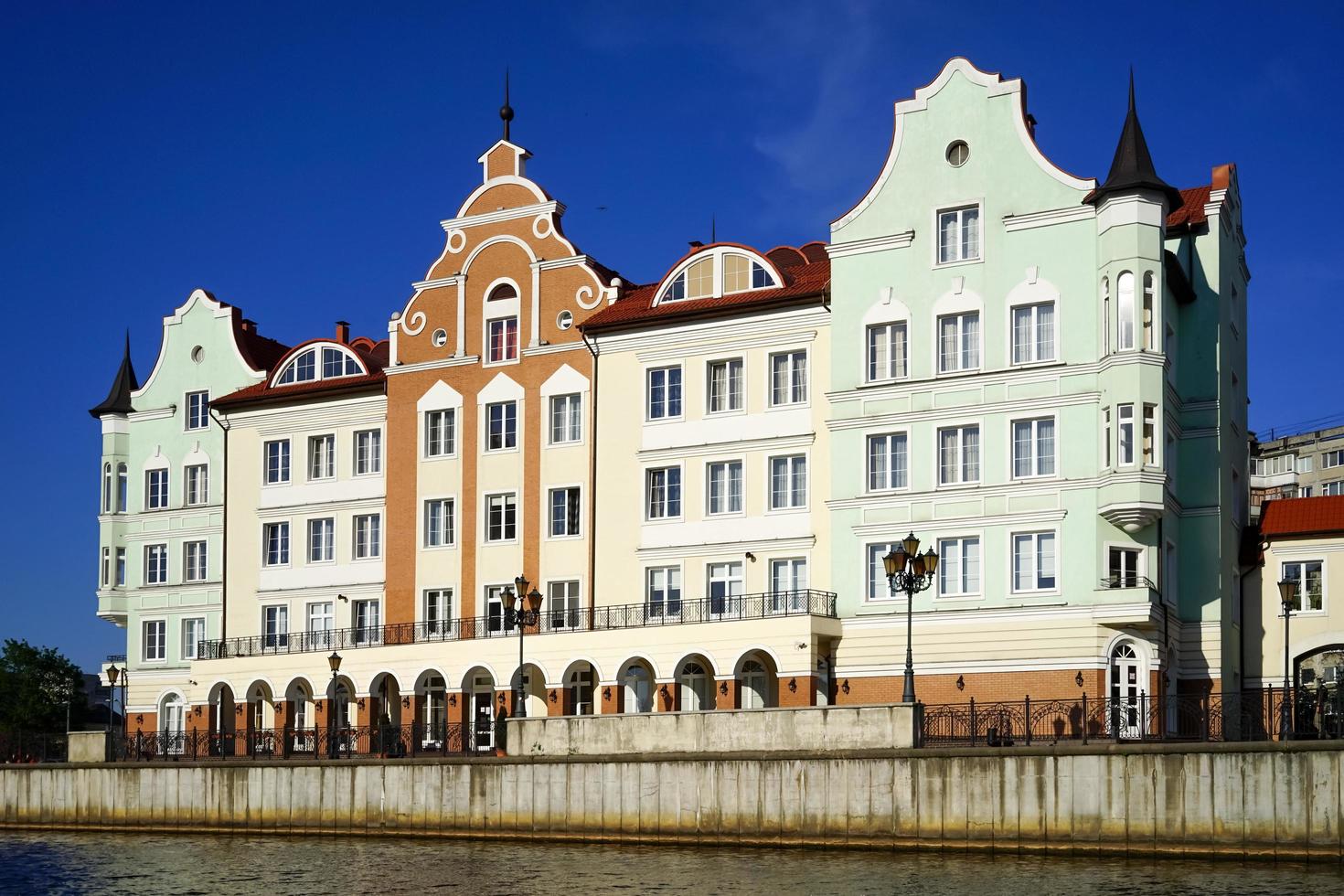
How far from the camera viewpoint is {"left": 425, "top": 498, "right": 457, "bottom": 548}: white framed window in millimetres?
61812

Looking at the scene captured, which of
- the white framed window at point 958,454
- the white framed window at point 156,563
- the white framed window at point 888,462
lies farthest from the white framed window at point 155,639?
the white framed window at point 958,454

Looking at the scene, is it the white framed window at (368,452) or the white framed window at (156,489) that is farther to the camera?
the white framed window at (156,489)

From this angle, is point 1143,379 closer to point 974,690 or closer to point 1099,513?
point 1099,513

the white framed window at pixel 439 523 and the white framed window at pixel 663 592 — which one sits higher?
the white framed window at pixel 439 523

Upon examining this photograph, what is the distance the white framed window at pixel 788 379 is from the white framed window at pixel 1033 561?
8320 millimetres

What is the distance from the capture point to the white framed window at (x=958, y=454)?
171 ft

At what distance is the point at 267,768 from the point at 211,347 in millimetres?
22440

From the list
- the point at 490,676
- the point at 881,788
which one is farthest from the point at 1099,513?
the point at 490,676

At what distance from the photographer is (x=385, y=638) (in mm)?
61906

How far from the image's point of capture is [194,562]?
67938 mm

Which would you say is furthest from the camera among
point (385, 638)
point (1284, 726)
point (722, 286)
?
point (385, 638)

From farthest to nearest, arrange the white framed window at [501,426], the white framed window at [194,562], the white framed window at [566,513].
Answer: the white framed window at [194,562]
the white framed window at [501,426]
the white framed window at [566,513]

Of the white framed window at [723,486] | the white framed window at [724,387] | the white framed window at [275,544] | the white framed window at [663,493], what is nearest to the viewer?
the white framed window at [723,486]

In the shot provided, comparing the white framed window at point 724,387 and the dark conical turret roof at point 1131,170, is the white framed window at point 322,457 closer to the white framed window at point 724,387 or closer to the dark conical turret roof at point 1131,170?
the white framed window at point 724,387
